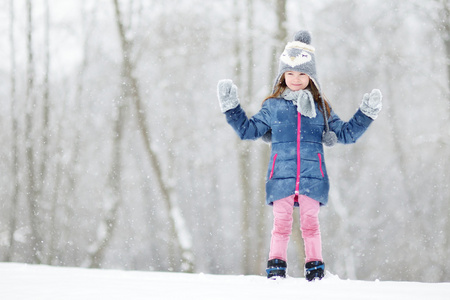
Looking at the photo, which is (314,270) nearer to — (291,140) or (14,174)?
(291,140)

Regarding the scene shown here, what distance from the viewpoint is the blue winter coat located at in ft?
8.18

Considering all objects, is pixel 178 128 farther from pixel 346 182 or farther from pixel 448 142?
pixel 448 142

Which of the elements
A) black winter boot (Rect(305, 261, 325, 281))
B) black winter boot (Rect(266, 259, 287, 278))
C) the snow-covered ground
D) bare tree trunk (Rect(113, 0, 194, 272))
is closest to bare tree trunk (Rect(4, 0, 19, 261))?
bare tree trunk (Rect(113, 0, 194, 272))

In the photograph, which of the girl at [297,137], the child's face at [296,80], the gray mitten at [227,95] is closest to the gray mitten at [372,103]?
the girl at [297,137]

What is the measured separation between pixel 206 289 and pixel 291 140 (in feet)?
3.30

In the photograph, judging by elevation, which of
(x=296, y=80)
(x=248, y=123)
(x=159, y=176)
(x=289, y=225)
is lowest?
(x=289, y=225)

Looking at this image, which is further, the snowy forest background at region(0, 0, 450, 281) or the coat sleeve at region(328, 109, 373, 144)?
the snowy forest background at region(0, 0, 450, 281)

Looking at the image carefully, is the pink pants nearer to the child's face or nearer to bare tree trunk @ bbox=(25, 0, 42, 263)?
the child's face

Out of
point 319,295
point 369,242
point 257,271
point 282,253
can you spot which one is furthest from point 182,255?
point 319,295

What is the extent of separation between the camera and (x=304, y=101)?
2568 mm

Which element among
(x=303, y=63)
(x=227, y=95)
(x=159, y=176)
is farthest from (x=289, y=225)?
(x=159, y=176)

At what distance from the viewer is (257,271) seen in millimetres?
7328

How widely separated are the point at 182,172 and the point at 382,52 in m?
Result: 4.37

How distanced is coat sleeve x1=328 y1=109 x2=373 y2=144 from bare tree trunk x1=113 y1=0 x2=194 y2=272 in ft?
16.9
